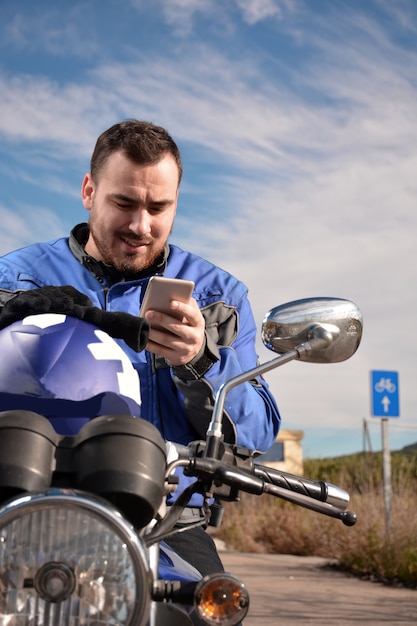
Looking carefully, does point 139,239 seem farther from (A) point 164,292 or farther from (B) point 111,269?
(A) point 164,292

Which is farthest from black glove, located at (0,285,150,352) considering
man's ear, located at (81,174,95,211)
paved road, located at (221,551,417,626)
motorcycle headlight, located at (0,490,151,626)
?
paved road, located at (221,551,417,626)

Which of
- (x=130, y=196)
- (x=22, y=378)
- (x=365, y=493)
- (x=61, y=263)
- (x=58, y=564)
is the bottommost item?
(x=58, y=564)

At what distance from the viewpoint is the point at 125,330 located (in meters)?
1.82

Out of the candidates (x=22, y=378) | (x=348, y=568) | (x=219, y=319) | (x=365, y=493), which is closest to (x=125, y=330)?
(x=22, y=378)

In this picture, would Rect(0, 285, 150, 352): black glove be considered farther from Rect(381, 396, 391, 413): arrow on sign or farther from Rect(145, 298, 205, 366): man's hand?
Rect(381, 396, 391, 413): arrow on sign

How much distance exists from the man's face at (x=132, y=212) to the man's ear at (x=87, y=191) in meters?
0.20

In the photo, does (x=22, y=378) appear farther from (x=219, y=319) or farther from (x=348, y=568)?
(x=348, y=568)

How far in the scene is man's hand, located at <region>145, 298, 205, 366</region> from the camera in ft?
6.52

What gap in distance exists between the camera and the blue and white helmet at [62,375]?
64.4 inches

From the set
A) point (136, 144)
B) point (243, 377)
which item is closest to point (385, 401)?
point (136, 144)

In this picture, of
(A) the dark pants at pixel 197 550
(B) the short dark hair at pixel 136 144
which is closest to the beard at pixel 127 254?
(B) the short dark hair at pixel 136 144

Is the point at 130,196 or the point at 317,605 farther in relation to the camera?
the point at 317,605

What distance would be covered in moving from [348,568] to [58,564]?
1077cm

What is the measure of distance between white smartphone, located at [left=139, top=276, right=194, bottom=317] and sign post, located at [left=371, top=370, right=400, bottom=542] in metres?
10.8
